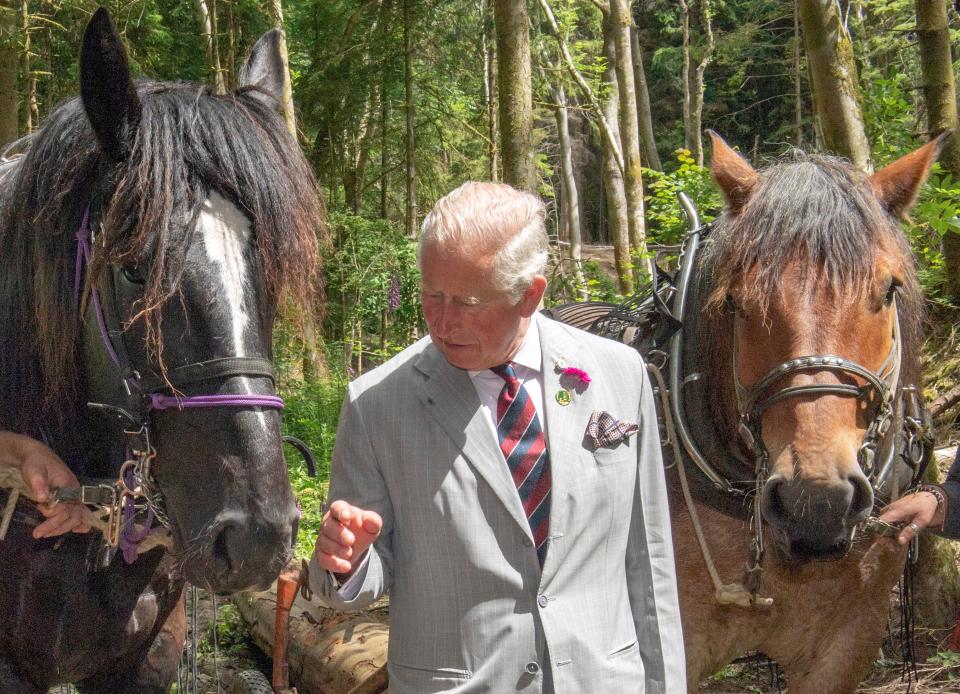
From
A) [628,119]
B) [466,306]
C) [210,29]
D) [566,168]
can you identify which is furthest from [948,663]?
[566,168]

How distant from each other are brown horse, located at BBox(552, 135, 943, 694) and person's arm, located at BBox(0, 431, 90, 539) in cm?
175

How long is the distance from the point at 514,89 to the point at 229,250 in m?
4.24

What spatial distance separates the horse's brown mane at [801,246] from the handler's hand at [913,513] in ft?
1.21

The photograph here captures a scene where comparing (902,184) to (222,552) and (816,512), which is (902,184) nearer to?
(816,512)

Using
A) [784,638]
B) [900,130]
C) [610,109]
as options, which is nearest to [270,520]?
[784,638]

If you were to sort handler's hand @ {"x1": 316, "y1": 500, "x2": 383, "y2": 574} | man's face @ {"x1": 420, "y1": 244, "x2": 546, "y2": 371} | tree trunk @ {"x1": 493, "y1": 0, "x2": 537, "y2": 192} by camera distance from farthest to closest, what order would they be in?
tree trunk @ {"x1": 493, "y1": 0, "x2": 537, "y2": 192}
man's face @ {"x1": 420, "y1": 244, "x2": 546, "y2": 371}
handler's hand @ {"x1": 316, "y1": 500, "x2": 383, "y2": 574}

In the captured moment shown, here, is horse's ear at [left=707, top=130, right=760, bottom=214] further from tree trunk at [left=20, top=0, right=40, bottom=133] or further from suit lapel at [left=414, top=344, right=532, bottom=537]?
tree trunk at [left=20, top=0, right=40, bottom=133]

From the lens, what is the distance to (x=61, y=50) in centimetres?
1271

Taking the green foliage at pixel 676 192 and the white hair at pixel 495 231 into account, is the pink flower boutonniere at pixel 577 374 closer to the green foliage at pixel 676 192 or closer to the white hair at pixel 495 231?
the white hair at pixel 495 231

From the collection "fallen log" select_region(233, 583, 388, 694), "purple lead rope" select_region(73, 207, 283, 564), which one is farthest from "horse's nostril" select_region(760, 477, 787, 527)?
"fallen log" select_region(233, 583, 388, 694)

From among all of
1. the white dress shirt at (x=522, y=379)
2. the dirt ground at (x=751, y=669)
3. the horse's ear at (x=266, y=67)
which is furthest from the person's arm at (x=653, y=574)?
the dirt ground at (x=751, y=669)

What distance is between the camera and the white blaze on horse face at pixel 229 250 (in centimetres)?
211

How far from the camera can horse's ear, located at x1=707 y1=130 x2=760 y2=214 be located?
3.06m

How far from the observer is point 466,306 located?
2.00 meters
